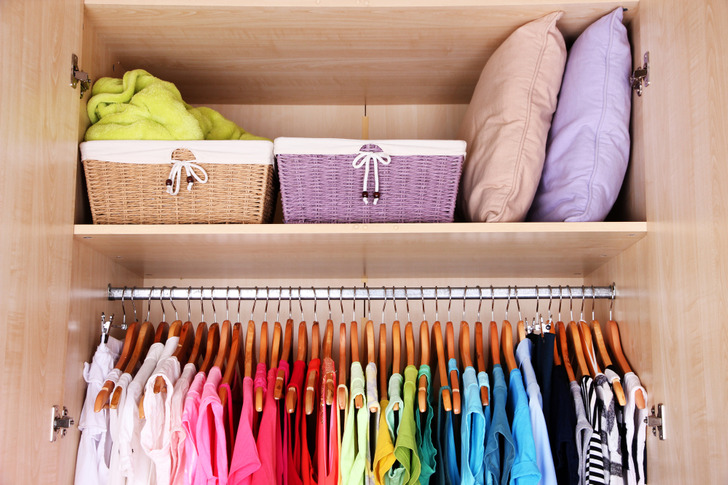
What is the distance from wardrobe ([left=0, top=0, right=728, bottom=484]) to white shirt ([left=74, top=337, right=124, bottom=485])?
0.03m

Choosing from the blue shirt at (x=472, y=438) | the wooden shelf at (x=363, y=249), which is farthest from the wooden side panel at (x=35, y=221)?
the blue shirt at (x=472, y=438)

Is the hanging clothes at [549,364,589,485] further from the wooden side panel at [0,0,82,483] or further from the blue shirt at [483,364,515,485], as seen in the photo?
the wooden side panel at [0,0,82,483]

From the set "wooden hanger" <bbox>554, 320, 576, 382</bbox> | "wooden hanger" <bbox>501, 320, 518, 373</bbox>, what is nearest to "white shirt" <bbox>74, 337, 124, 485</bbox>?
"wooden hanger" <bbox>501, 320, 518, 373</bbox>

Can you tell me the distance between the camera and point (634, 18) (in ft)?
5.77

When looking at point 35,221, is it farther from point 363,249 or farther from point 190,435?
point 363,249

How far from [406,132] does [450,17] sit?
542 mm

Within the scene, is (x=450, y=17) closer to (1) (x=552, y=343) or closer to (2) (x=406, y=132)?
(2) (x=406, y=132)

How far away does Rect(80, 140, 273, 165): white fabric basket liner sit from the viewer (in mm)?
1658

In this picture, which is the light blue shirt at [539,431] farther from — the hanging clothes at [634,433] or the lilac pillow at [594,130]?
the lilac pillow at [594,130]

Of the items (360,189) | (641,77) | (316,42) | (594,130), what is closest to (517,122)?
(594,130)

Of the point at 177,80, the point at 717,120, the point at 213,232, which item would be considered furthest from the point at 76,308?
the point at 717,120

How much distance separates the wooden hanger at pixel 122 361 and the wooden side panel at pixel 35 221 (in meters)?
0.09

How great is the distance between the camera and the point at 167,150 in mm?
1661

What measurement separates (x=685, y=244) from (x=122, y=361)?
1.32m
